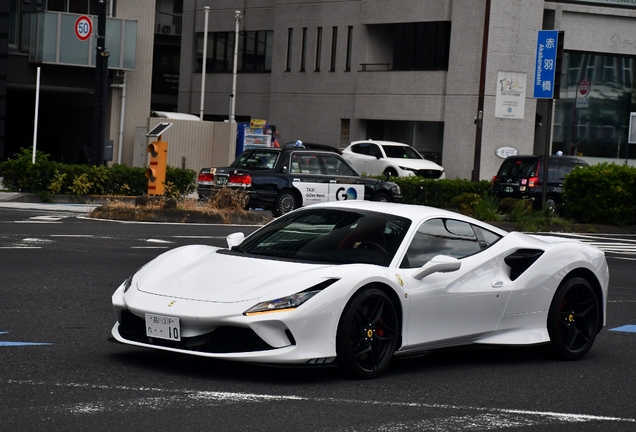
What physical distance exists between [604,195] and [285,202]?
8.12m

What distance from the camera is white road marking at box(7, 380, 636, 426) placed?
624 centimetres

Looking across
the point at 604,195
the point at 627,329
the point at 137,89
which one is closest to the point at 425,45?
the point at 137,89

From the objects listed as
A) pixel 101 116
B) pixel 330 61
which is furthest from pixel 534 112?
pixel 101 116

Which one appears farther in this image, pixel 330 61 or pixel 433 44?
pixel 330 61

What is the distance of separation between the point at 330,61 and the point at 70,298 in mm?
38622

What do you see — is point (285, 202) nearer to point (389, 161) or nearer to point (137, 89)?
point (137, 89)

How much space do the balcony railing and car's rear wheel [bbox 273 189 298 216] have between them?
140ft

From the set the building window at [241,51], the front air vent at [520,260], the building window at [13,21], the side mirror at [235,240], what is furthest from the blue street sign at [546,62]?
the building window at [241,51]

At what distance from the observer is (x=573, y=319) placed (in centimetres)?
909

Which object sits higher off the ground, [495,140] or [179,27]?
[179,27]

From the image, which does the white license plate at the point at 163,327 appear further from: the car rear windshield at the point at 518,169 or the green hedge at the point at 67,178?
the car rear windshield at the point at 518,169

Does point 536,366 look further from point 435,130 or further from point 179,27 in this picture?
point 179,27

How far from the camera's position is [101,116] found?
93.1 feet

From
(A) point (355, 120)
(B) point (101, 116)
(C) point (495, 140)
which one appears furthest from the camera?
(A) point (355, 120)
